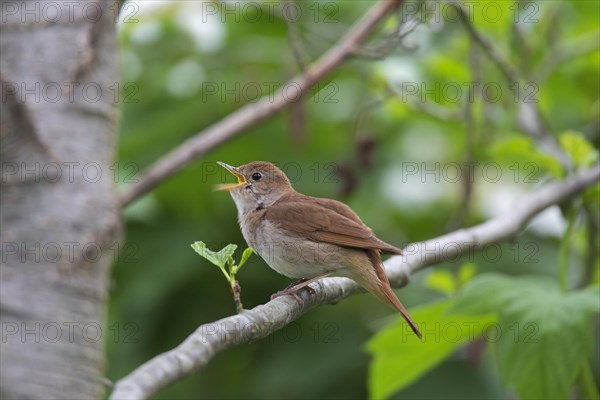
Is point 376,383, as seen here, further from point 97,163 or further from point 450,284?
point 97,163

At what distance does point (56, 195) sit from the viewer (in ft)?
7.22

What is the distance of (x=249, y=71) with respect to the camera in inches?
230

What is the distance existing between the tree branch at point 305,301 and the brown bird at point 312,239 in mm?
94

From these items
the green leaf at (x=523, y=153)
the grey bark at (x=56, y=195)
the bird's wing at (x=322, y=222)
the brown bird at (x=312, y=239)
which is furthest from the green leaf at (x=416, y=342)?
the grey bark at (x=56, y=195)

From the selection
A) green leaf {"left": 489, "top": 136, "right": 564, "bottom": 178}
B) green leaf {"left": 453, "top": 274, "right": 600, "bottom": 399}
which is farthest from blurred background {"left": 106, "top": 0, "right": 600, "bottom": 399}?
green leaf {"left": 453, "top": 274, "right": 600, "bottom": 399}

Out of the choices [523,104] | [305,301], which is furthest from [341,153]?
[305,301]

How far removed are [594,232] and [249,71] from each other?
2.52m

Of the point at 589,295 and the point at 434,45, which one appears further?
the point at 434,45

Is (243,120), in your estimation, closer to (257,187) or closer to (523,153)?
(257,187)

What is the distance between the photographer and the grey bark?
203cm

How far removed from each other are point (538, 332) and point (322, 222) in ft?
3.90

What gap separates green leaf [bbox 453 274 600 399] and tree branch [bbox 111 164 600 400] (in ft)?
0.73

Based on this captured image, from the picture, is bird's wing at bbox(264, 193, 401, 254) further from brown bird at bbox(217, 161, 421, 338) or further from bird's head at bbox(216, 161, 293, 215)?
bird's head at bbox(216, 161, 293, 215)

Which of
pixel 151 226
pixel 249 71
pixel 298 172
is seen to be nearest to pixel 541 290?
pixel 298 172
